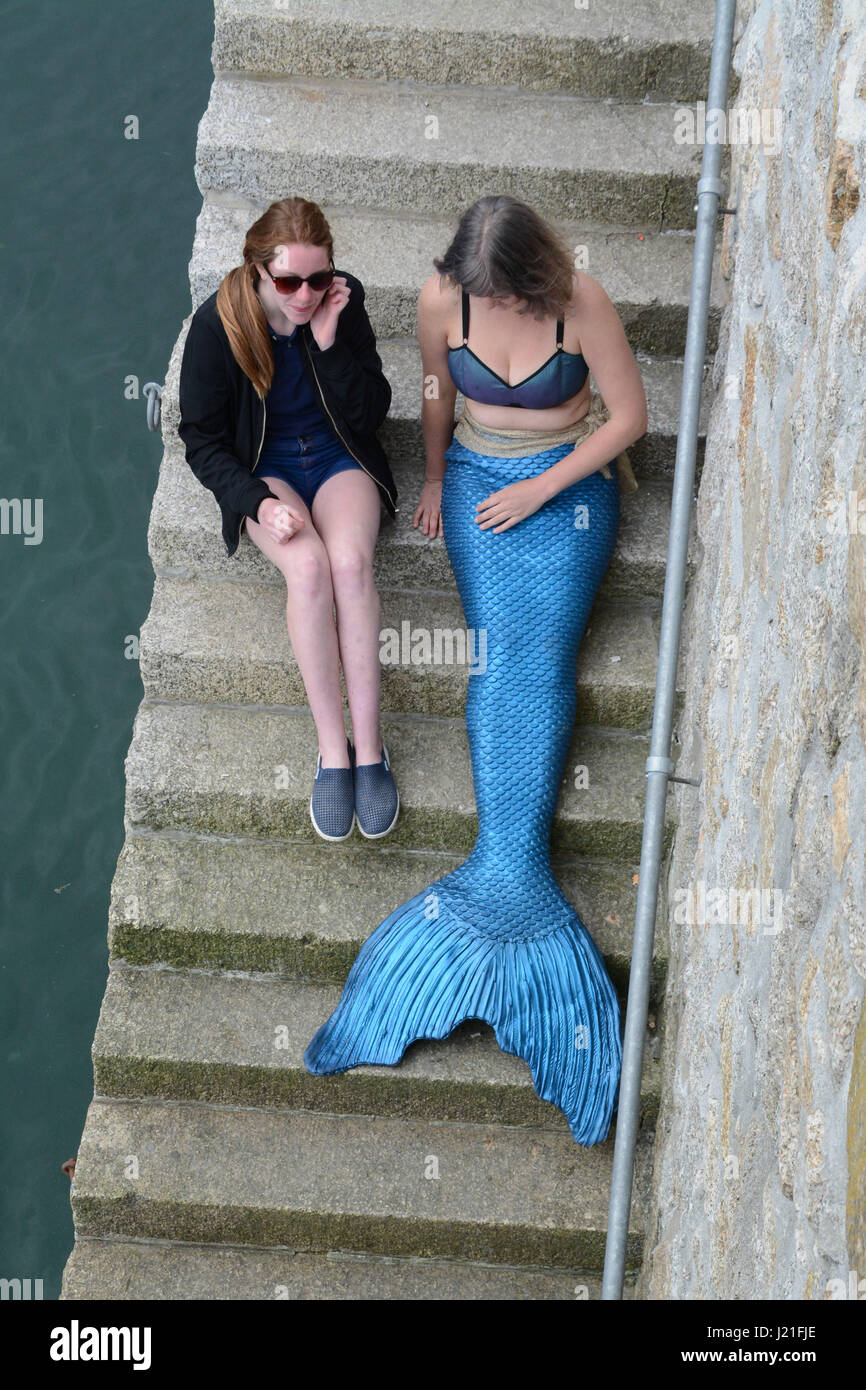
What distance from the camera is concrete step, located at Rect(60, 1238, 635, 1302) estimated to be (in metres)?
3.00

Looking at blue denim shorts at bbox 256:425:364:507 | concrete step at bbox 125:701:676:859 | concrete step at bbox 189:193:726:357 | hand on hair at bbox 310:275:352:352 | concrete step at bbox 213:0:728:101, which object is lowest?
concrete step at bbox 125:701:676:859

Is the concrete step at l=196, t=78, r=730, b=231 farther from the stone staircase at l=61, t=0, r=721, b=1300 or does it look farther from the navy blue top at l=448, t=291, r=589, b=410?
the navy blue top at l=448, t=291, r=589, b=410

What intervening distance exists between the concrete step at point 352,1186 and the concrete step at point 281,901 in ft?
1.19

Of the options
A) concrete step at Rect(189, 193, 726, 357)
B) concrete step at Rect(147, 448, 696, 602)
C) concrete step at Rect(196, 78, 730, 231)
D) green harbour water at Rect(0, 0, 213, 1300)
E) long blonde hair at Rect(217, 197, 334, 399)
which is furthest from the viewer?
green harbour water at Rect(0, 0, 213, 1300)

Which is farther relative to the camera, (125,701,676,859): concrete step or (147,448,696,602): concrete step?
(147,448,696,602): concrete step

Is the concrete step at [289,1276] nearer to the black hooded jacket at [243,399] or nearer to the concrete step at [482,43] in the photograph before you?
the black hooded jacket at [243,399]

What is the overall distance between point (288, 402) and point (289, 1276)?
1.95 meters

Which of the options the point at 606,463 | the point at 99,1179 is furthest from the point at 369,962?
the point at 606,463

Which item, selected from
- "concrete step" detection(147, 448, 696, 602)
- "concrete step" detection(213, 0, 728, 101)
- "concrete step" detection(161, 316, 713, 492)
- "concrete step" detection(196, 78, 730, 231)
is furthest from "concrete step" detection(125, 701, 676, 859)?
"concrete step" detection(213, 0, 728, 101)

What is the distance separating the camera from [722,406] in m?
2.88

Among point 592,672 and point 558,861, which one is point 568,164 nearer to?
point 592,672

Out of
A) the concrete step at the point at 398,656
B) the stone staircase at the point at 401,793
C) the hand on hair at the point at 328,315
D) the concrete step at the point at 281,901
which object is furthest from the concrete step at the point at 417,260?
the concrete step at the point at 281,901

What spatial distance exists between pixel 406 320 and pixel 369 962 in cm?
169

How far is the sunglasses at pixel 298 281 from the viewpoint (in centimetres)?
279
